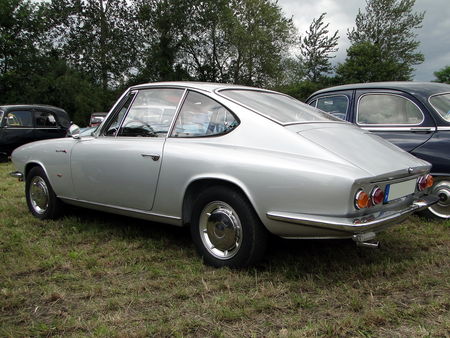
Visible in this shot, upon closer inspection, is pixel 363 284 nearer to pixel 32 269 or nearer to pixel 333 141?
pixel 333 141

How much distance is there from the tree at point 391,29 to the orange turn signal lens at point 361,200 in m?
40.6

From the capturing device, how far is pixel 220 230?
3.01m

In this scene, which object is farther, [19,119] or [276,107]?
[19,119]

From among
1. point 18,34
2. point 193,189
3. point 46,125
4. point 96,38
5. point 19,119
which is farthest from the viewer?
point 96,38

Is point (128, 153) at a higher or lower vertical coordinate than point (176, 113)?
lower

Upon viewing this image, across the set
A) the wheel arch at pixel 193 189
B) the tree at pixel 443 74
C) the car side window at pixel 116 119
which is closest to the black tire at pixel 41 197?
the car side window at pixel 116 119

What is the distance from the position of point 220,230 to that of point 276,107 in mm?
1123

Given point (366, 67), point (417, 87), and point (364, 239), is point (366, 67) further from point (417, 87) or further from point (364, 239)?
point (364, 239)

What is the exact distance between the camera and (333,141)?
2.89m

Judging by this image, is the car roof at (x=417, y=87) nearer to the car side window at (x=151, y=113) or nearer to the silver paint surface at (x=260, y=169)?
the silver paint surface at (x=260, y=169)

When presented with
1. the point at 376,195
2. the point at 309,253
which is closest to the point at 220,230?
the point at 309,253

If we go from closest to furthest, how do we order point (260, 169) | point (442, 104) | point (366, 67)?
point (260, 169) < point (442, 104) < point (366, 67)

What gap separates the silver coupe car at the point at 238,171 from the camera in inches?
Answer: 101

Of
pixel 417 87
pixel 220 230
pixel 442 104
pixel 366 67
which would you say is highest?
pixel 366 67
